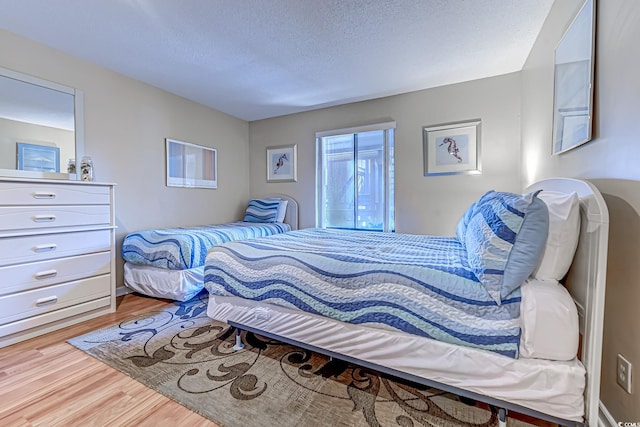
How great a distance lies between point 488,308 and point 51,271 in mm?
2978

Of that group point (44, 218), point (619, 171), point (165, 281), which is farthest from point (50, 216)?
point (619, 171)

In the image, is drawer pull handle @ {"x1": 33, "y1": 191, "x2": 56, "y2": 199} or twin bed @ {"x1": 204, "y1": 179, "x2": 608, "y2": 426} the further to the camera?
drawer pull handle @ {"x1": 33, "y1": 191, "x2": 56, "y2": 199}

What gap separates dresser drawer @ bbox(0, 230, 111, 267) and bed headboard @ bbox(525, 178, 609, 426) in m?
3.30

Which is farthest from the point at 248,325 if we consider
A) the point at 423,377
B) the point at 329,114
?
the point at 329,114

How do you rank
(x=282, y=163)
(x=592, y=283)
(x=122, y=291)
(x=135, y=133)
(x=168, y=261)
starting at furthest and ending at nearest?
(x=282, y=163), (x=135, y=133), (x=122, y=291), (x=168, y=261), (x=592, y=283)

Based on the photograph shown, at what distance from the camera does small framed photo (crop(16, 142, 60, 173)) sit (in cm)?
228

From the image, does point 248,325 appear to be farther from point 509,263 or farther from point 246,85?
point 246,85

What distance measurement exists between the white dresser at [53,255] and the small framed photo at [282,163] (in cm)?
232

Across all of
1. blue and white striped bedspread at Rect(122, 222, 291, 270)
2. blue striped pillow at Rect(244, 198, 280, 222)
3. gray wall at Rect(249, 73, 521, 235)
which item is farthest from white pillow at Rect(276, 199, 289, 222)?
blue and white striped bedspread at Rect(122, 222, 291, 270)

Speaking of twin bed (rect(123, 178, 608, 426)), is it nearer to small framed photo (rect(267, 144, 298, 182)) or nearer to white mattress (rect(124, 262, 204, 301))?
white mattress (rect(124, 262, 204, 301))

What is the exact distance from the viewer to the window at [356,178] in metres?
3.62

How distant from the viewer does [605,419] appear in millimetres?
1144

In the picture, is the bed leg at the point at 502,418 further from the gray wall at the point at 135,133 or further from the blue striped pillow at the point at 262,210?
the gray wall at the point at 135,133

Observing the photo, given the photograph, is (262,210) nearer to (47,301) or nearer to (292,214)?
(292,214)
